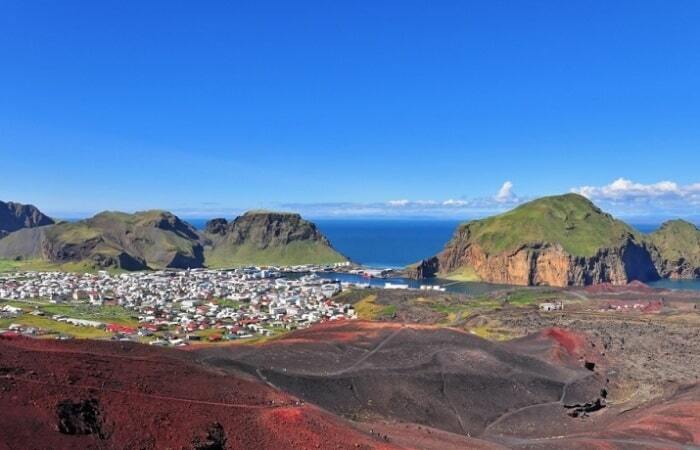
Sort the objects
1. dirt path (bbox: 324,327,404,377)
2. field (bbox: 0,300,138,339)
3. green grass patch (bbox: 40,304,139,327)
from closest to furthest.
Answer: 1. dirt path (bbox: 324,327,404,377)
2. field (bbox: 0,300,138,339)
3. green grass patch (bbox: 40,304,139,327)

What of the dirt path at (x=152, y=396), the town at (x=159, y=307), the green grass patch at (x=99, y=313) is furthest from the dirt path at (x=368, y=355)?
the green grass patch at (x=99, y=313)

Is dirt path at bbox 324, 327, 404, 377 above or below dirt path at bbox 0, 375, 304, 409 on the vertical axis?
below

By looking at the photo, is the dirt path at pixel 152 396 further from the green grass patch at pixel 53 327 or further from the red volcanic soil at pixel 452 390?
the green grass patch at pixel 53 327

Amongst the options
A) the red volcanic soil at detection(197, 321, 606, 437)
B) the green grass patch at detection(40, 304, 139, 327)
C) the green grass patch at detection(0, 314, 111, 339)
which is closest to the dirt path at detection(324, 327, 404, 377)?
the red volcanic soil at detection(197, 321, 606, 437)

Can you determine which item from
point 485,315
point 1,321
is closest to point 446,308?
point 485,315

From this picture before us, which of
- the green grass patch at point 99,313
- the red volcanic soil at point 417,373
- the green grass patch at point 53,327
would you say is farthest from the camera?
the green grass patch at point 99,313

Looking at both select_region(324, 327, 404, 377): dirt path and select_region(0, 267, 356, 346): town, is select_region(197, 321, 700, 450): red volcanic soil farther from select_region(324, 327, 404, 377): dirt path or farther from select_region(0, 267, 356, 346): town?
select_region(0, 267, 356, 346): town
